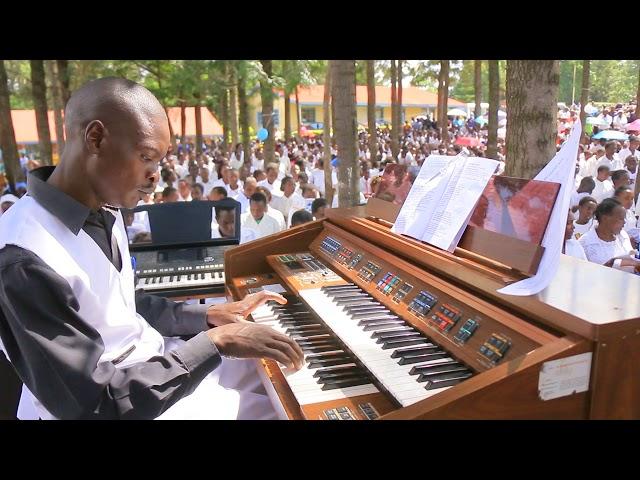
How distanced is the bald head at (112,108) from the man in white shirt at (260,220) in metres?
5.65

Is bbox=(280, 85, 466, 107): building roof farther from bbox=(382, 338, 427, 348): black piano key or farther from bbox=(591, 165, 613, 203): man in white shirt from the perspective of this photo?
bbox=(382, 338, 427, 348): black piano key

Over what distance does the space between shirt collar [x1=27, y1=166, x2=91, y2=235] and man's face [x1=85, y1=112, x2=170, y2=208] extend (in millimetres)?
102

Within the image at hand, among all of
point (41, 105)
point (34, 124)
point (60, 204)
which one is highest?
point (34, 124)

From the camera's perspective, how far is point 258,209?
7867 mm

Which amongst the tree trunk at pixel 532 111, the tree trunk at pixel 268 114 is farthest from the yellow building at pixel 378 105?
the tree trunk at pixel 532 111

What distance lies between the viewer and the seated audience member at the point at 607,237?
19.8 ft

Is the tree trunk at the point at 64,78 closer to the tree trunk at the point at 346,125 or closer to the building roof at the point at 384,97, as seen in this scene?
the tree trunk at the point at 346,125

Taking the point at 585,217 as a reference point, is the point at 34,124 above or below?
above

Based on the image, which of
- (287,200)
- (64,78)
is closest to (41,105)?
(64,78)

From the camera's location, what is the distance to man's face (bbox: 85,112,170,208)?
2.08 metres

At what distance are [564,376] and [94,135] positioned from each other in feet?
6.39

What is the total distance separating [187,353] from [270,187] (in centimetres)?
996

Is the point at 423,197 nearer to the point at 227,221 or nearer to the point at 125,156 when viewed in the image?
the point at 125,156

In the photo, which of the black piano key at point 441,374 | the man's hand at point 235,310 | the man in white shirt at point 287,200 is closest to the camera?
the black piano key at point 441,374
